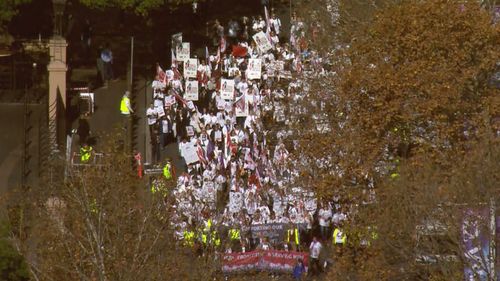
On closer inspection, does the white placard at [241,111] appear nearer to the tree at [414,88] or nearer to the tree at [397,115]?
the tree at [397,115]

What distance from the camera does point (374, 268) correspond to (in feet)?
114

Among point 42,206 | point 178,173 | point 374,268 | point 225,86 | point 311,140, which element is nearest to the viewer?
point 374,268

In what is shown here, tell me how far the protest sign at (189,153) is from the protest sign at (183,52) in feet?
13.6

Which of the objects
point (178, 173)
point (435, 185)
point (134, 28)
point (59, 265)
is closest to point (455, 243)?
point (435, 185)

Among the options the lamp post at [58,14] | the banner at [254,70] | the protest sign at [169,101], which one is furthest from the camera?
the banner at [254,70]

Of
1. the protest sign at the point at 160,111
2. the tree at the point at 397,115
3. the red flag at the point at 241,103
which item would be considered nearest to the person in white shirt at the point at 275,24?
the red flag at the point at 241,103

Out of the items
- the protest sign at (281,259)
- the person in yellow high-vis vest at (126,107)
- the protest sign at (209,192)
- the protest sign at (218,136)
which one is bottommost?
the protest sign at (281,259)

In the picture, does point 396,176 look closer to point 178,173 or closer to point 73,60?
point 178,173

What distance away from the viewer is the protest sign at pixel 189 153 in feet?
161

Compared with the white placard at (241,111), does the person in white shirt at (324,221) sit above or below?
below

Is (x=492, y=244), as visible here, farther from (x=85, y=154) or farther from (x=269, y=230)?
(x=85, y=154)

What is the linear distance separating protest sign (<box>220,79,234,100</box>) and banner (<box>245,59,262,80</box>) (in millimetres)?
670

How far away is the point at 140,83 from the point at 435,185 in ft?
71.5

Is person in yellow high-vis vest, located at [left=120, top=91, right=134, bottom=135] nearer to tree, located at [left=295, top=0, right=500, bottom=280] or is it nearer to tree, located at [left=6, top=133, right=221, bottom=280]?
tree, located at [left=295, top=0, right=500, bottom=280]
